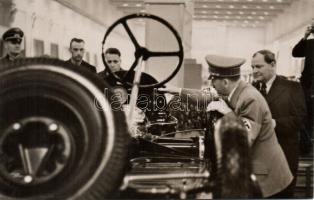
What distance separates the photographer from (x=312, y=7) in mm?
2066

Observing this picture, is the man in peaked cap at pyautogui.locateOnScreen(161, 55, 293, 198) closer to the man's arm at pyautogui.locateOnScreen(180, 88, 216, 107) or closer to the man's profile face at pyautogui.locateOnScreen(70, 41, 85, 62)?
the man's arm at pyautogui.locateOnScreen(180, 88, 216, 107)

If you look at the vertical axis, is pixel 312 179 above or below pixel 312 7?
below

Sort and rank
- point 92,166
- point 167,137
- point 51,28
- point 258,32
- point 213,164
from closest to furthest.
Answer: point 92,166, point 213,164, point 167,137, point 51,28, point 258,32

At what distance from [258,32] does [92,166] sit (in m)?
1.17

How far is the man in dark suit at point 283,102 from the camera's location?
1.89 metres

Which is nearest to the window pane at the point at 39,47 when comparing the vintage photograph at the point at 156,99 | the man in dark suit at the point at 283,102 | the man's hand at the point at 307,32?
the vintage photograph at the point at 156,99

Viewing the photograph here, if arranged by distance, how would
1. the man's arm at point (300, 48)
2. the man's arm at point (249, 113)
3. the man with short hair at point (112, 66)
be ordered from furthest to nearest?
the man's arm at point (300, 48) < the man's arm at point (249, 113) < the man with short hair at point (112, 66)

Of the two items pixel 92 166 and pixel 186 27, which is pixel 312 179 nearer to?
pixel 186 27

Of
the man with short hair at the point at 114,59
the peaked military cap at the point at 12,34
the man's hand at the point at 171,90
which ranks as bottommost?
the man's hand at the point at 171,90

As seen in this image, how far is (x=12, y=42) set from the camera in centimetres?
175

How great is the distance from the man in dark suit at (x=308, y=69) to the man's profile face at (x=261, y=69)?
0.17 meters

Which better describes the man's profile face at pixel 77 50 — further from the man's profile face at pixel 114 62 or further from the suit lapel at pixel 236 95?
the suit lapel at pixel 236 95

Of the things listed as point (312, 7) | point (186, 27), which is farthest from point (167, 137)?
point (312, 7)

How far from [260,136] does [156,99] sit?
1.56 feet
